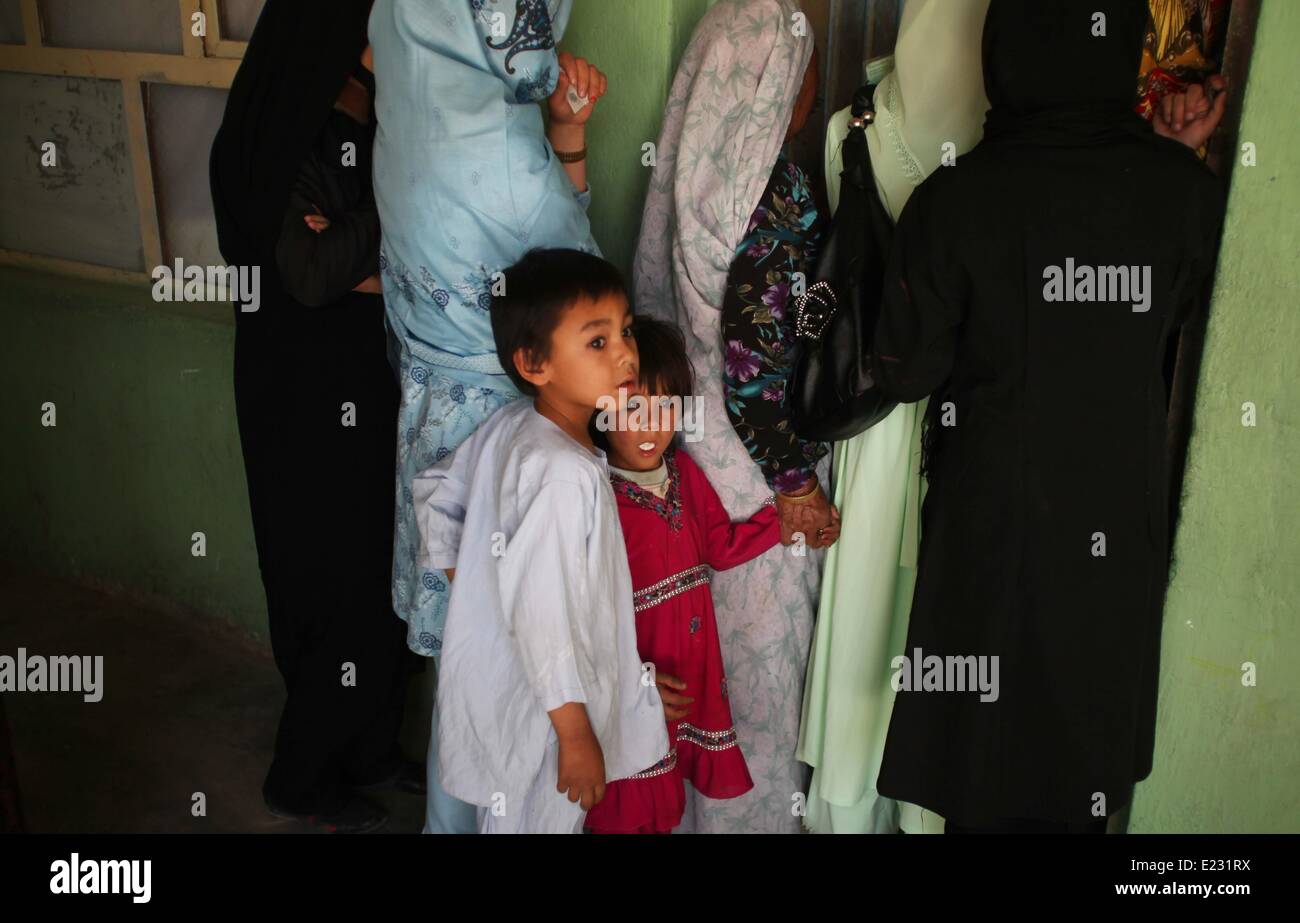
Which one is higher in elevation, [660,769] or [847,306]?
[847,306]

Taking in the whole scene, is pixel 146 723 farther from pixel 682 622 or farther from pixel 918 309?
pixel 918 309

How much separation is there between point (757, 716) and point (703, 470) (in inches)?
21.0

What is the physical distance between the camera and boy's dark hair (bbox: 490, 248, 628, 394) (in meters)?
1.81

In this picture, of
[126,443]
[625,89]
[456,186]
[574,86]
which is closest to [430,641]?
[456,186]

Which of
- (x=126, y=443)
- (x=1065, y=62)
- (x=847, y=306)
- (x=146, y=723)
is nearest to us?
(x=1065, y=62)

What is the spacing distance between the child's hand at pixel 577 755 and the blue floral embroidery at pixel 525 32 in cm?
102

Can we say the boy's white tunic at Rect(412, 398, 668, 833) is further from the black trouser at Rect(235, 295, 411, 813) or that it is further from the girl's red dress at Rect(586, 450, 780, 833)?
the black trouser at Rect(235, 295, 411, 813)

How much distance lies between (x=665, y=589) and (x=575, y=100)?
898 mm

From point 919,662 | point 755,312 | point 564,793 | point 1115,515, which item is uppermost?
point 755,312

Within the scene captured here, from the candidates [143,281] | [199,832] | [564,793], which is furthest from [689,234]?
[143,281]

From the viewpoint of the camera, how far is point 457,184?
1842 mm

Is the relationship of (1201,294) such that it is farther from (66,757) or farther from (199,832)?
(66,757)

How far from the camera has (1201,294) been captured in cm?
193

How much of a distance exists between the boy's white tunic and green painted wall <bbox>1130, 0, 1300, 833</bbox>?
967 millimetres
